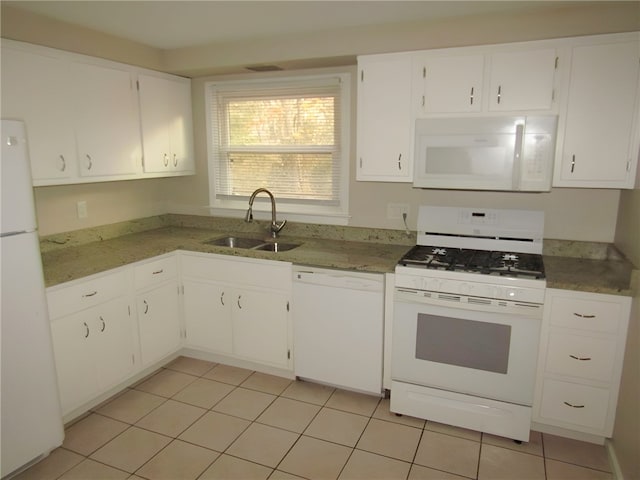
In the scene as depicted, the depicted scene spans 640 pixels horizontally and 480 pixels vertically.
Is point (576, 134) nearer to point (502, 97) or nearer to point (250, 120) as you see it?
point (502, 97)

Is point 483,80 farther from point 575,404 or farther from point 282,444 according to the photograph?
point 282,444

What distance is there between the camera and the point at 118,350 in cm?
277

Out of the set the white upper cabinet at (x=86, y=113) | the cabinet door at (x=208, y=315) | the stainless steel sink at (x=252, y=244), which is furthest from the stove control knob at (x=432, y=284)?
the white upper cabinet at (x=86, y=113)

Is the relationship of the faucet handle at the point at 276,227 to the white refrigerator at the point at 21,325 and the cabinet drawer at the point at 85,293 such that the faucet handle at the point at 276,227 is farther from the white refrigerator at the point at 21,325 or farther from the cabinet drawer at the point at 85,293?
the white refrigerator at the point at 21,325

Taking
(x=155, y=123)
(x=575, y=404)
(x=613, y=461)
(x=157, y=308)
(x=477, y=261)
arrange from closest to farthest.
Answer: (x=613, y=461) → (x=575, y=404) → (x=477, y=261) → (x=157, y=308) → (x=155, y=123)

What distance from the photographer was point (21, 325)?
6.58 feet

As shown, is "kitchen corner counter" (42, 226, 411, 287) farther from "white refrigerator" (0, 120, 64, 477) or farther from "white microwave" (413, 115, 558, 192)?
"white microwave" (413, 115, 558, 192)

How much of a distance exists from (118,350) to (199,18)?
2055mm

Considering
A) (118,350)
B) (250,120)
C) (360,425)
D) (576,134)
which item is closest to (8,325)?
(118,350)

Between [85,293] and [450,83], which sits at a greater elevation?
[450,83]

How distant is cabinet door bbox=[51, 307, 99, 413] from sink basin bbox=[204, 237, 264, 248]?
1.10 metres

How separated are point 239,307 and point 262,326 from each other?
0.21m

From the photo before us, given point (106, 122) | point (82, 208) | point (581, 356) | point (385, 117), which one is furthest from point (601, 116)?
point (82, 208)

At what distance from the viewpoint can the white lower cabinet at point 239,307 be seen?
9.66 ft
